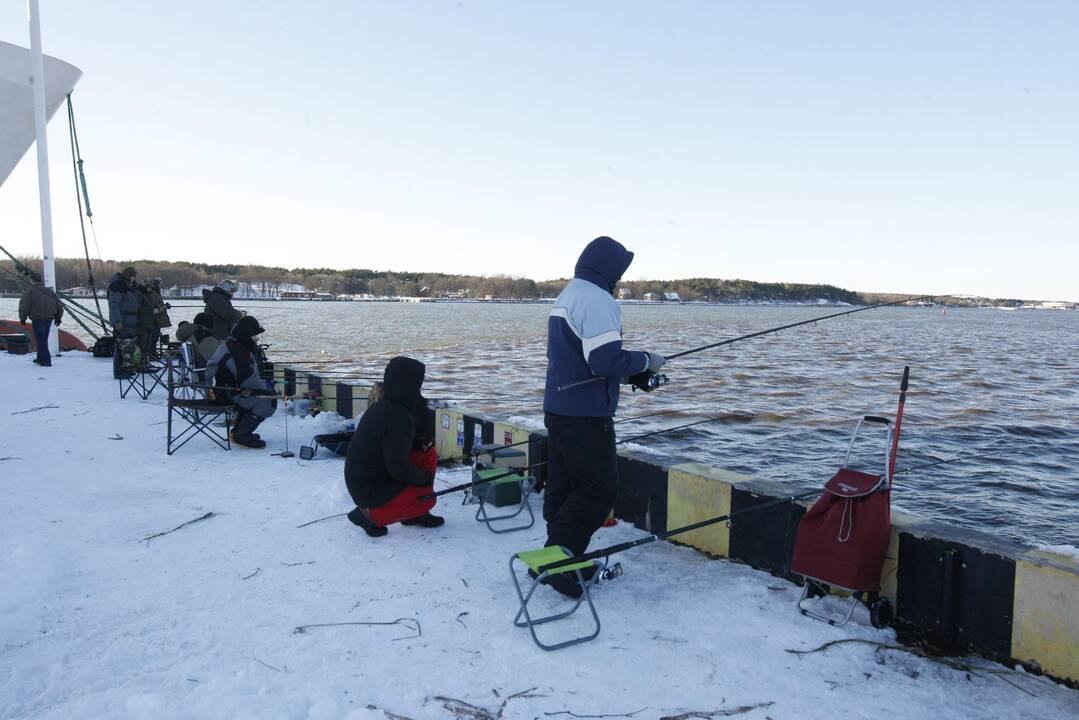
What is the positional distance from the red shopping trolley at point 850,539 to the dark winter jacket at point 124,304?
46.7 feet

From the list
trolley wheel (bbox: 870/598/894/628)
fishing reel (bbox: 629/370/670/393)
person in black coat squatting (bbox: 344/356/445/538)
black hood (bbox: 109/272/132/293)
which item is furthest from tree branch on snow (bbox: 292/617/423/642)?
black hood (bbox: 109/272/132/293)

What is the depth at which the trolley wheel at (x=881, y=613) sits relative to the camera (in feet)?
12.0

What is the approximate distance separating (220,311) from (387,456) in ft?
18.5

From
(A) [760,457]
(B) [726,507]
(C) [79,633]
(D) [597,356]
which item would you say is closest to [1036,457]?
(A) [760,457]

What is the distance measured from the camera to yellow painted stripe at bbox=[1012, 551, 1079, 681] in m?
3.14

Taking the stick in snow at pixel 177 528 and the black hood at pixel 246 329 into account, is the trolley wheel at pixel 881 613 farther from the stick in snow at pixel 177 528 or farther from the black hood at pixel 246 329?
the black hood at pixel 246 329

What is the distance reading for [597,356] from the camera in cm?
384

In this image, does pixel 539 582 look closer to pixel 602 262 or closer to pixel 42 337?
pixel 602 262

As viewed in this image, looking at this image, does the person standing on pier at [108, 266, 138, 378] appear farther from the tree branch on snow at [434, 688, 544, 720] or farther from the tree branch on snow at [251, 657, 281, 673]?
the tree branch on snow at [434, 688, 544, 720]

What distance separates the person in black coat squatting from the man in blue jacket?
119 centimetres

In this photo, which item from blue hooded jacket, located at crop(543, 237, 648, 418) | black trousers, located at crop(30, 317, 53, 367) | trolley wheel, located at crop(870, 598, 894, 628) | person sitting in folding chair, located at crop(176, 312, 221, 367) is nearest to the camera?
trolley wheel, located at crop(870, 598, 894, 628)

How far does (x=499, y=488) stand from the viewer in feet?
18.5

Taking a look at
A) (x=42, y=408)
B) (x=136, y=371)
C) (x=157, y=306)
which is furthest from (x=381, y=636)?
(x=157, y=306)

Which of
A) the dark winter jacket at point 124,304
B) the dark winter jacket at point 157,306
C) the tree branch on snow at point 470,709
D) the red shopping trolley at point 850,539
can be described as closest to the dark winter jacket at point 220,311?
the dark winter jacket at point 157,306
